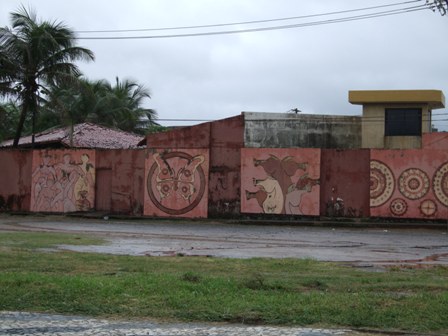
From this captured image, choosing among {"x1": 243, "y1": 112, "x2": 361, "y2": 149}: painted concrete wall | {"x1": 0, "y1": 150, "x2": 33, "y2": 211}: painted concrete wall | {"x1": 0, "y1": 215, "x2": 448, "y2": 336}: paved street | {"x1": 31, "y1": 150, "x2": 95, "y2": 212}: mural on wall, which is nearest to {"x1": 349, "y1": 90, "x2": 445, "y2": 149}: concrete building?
{"x1": 243, "y1": 112, "x2": 361, "y2": 149}: painted concrete wall

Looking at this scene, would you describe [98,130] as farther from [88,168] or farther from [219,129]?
[219,129]

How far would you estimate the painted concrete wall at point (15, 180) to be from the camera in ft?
95.3

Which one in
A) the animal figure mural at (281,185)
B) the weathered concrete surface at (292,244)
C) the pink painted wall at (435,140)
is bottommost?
the weathered concrete surface at (292,244)

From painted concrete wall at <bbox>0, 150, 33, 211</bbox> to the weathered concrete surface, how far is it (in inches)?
204

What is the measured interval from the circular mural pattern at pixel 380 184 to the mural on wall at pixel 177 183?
7.42m

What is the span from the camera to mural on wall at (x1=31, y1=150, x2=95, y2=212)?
2820cm

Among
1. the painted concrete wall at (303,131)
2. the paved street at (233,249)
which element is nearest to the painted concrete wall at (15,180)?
the paved street at (233,249)

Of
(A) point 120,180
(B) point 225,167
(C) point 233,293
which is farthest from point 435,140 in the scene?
(C) point 233,293

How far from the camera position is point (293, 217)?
25.8 m

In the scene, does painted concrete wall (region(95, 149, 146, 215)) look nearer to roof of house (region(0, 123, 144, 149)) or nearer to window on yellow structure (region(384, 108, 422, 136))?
roof of house (region(0, 123, 144, 149))

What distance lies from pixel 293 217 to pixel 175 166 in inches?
235

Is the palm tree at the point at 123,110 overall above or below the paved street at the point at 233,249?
above

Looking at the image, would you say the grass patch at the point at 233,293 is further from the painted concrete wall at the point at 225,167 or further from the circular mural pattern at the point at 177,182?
the circular mural pattern at the point at 177,182

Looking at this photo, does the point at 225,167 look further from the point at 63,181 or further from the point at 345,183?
the point at 63,181
